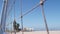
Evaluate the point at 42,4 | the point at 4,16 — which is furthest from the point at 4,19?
the point at 42,4

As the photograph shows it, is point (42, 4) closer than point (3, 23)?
Yes

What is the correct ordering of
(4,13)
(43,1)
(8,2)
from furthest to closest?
(4,13) → (8,2) → (43,1)

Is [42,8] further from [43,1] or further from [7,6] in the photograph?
[7,6]

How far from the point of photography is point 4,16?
438 centimetres

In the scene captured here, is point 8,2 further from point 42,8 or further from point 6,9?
point 42,8

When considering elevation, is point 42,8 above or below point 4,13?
below

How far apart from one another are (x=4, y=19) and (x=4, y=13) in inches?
6.7

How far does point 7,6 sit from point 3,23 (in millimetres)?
492

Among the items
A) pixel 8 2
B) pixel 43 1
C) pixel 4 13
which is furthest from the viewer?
pixel 4 13

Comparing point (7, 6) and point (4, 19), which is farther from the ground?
point (7, 6)

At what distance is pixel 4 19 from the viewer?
4.41 metres

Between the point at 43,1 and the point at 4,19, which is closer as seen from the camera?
the point at 43,1

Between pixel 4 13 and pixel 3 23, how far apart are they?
0.82ft


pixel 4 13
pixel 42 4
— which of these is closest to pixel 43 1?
pixel 42 4
